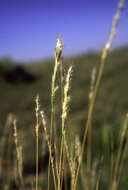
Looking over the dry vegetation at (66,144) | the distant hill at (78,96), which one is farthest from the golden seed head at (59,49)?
the distant hill at (78,96)

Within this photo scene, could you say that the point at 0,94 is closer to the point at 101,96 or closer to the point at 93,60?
the point at 101,96

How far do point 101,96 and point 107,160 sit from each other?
5.65m

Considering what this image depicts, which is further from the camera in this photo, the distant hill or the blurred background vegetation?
the distant hill

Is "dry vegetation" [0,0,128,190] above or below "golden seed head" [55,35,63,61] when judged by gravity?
below

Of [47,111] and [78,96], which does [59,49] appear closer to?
[47,111]

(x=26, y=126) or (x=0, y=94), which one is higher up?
(x=0, y=94)

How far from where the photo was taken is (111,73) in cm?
1123

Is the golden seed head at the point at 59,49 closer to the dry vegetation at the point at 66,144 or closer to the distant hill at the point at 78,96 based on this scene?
the dry vegetation at the point at 66,144

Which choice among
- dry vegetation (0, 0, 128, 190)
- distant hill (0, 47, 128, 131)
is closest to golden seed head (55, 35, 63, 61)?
dry vegetation (0, 0, 128, 190)

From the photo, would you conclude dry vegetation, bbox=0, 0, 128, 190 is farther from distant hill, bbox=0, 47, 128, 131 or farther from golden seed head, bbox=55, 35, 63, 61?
distant hill, bbox=0, 47, 128, 131

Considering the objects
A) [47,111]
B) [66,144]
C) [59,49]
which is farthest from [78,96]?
[59,49]

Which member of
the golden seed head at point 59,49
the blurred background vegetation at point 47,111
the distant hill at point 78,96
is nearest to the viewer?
the golden seed head at point 59,49

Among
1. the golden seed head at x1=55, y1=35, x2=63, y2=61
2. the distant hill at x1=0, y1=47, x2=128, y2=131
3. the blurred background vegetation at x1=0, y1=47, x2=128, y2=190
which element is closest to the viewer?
the golden seed head at x1=55, y1=35, x2=63, y2=61

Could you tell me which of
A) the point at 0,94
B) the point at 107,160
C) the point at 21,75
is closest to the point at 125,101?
the point at 107,160
